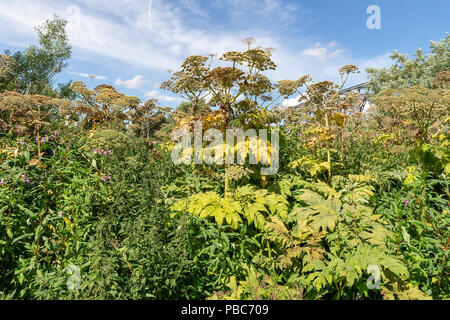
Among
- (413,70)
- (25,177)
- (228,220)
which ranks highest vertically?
(413,70)

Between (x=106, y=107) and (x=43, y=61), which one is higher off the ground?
(x=43, y=61)

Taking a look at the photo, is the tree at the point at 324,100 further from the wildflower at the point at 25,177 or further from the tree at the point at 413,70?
the tree at the point at 413,70

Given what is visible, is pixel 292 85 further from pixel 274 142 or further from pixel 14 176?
pixel 14 176

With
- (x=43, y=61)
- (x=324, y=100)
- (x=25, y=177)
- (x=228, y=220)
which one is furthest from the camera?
(x=43, y=61)

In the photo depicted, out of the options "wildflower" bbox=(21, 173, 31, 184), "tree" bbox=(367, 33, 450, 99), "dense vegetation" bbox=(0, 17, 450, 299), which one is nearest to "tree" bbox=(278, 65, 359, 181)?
"dense vegetation" bbox=(0, 17, 450, 299)

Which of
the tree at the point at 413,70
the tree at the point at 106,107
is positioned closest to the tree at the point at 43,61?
the tree at the point at 106,107

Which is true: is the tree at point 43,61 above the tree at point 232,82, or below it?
above

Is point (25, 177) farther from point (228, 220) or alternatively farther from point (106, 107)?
point (106, 107)

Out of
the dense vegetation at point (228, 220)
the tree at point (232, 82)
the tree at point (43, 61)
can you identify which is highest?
the tree at point (43, 61)

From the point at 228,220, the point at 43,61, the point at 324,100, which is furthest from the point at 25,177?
the point at 43,61

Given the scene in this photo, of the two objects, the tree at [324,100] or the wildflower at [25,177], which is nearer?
the wildflower at [25,177]

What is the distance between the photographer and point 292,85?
4.26m

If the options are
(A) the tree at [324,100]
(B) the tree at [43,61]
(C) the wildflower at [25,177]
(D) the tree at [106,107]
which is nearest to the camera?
(C) the wildflower at [25,177]

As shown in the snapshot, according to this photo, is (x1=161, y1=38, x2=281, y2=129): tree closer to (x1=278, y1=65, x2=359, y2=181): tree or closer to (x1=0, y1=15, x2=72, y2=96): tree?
(x1=278, y1=65, x2=359, y2=181): tree
